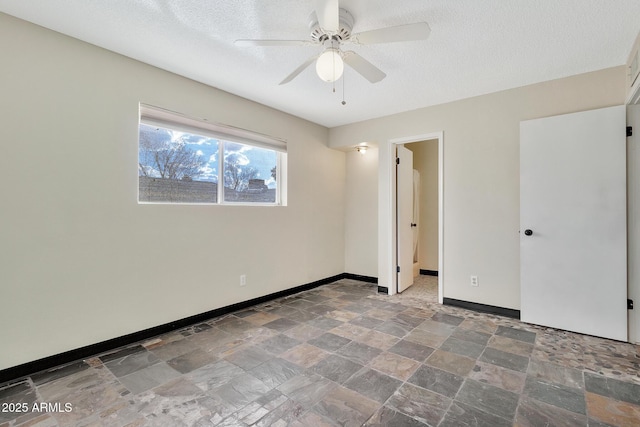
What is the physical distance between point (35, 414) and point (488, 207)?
414 centimetres

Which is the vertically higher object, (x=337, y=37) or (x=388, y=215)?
(x=337, y=37)

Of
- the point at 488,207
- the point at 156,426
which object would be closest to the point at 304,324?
the point at 156,426

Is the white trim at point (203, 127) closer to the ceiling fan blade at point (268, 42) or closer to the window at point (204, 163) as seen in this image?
the window at point (204, 163)

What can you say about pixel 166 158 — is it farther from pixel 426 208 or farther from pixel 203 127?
pixel 426 208

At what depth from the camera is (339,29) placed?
196 centimetres

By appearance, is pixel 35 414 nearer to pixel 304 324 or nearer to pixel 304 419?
pixel 304 419

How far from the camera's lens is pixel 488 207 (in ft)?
10.9

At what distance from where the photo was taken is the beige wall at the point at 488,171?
293cm

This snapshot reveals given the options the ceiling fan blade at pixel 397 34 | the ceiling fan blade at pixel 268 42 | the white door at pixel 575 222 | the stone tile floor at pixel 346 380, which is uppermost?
the ceiling fan blade at pixel 268 42

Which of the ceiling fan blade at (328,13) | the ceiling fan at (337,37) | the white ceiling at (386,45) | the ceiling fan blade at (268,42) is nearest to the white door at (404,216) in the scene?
the white ceiling at (386,45)

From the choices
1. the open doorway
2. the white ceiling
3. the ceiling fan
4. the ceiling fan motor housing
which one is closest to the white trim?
the white ceiling

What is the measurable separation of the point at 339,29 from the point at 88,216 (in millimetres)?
2407

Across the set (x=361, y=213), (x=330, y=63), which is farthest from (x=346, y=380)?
(x=361, y=213)

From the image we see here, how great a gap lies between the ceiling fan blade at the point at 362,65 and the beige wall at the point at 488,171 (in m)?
1.77
